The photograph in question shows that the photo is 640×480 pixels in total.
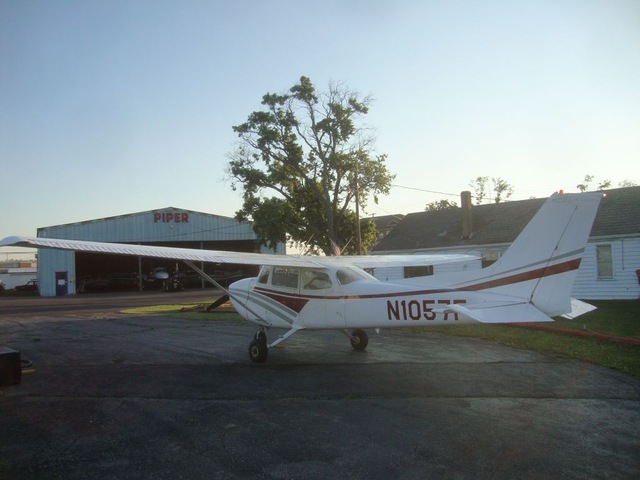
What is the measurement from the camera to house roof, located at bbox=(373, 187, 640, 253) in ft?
74.4

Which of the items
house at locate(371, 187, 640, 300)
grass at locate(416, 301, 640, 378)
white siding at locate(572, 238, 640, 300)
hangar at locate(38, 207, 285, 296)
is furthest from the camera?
hangar at locate(38, 207, 285, 296)

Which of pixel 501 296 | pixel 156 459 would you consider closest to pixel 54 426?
pixel 156 459

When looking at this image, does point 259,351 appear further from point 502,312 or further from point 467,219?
point 467,219

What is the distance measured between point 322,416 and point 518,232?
21229 millimetres

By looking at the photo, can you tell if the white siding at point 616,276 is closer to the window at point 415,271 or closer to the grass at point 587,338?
the grass at point 587,338

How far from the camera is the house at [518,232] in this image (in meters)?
21.7

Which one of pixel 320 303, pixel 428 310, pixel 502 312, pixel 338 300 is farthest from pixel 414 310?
pixel 320 303

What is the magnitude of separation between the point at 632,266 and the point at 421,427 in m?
20.5

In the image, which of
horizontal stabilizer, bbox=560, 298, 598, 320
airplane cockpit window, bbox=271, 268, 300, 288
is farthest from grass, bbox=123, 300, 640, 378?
airplane cockpit window, bbox=271, 268, 300, 288

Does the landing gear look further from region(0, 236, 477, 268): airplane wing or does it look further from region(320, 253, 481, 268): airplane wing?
region(320, 253, 481, 268): airplane wing

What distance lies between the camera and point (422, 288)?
29.0ft

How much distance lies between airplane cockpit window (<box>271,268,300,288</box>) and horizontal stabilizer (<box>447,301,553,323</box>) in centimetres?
420

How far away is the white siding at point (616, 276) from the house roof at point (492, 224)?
621 millimetres

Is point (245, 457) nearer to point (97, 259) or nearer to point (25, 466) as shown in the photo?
point (25, 466)
